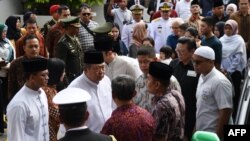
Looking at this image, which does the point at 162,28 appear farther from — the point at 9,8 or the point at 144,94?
the point at 9,8

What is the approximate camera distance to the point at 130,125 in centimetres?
→ 465

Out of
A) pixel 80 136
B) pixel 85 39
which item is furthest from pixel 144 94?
pixel 85 39

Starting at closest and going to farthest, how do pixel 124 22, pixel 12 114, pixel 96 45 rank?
pixel 12 114 < pixel 96 45 < pixel 124 22

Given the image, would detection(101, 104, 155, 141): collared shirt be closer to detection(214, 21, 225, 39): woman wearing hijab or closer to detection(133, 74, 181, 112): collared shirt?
detection(133, 74, 181, 112): collared shirt

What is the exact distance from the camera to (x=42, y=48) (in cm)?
959

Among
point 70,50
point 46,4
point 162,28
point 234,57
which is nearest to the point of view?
point 70,50

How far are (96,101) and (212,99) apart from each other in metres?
1.35

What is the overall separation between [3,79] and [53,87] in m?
3.52

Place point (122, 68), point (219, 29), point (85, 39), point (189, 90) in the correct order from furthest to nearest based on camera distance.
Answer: point (219, 29) < point (85, 39) < point (122, 68) < point (189, 90)

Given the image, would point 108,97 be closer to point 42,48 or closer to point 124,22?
point 42,48

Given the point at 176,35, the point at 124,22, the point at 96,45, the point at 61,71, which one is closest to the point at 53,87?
the point at 61,71

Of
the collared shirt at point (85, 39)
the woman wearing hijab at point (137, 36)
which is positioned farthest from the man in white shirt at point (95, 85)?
the woman wearing hijab at point (137, 36)

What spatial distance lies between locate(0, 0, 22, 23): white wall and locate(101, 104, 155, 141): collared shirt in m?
11.7

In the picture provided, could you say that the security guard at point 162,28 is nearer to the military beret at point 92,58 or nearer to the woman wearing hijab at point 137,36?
the woman wearing hijab at point 137,36
